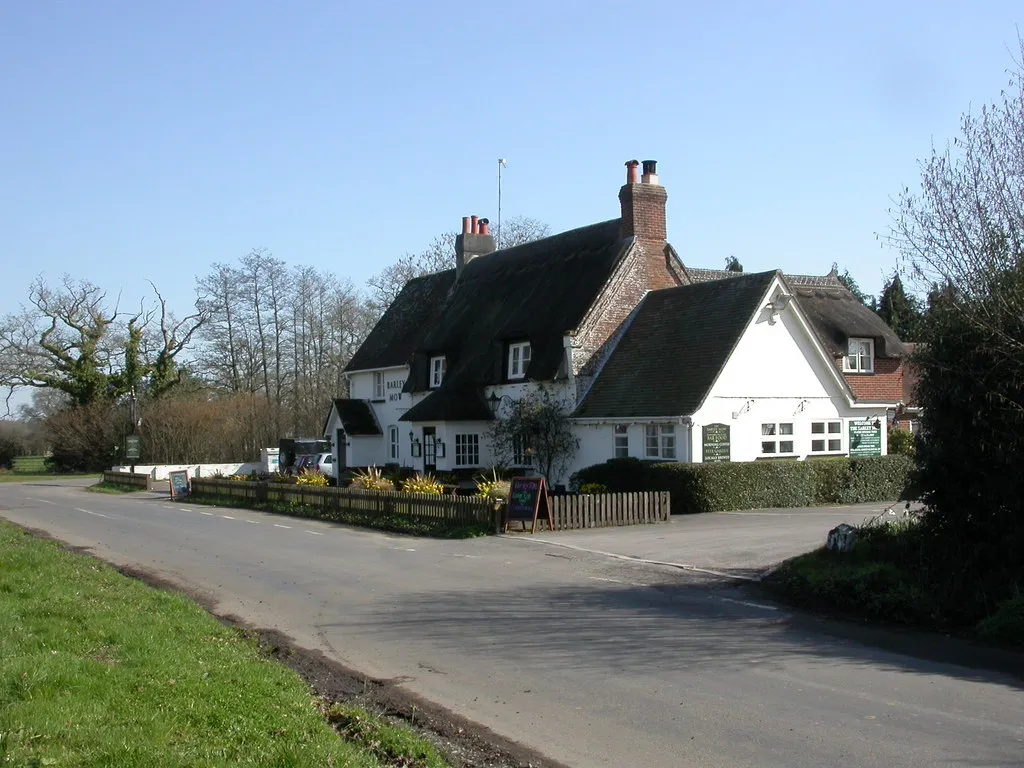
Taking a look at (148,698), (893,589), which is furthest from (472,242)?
(148,698)

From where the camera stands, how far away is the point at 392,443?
4400 cm

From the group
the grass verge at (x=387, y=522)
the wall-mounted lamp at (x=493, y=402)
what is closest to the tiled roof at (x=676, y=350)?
the wall-mounted lamp at (x=493, y=402)

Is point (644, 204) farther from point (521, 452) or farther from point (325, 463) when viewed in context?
point (325, 463)

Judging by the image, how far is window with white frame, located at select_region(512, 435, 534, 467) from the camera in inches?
1331

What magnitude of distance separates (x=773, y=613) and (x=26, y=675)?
27.9 ft

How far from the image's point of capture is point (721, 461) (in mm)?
28469

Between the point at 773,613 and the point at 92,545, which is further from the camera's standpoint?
the point at 92,545

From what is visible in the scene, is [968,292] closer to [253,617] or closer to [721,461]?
[253,617]

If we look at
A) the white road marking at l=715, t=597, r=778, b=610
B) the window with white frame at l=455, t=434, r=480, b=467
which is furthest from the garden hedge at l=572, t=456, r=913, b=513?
the white road marking at l=715, t=597, r=778, b=610

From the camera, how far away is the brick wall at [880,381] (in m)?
38.3

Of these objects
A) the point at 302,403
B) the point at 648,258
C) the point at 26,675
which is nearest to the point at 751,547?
the point at 26,675

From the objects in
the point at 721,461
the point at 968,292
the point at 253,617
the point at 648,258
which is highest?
the point at 648,258

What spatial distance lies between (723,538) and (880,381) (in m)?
21.4

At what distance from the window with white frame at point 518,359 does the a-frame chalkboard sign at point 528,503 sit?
40.6ft
